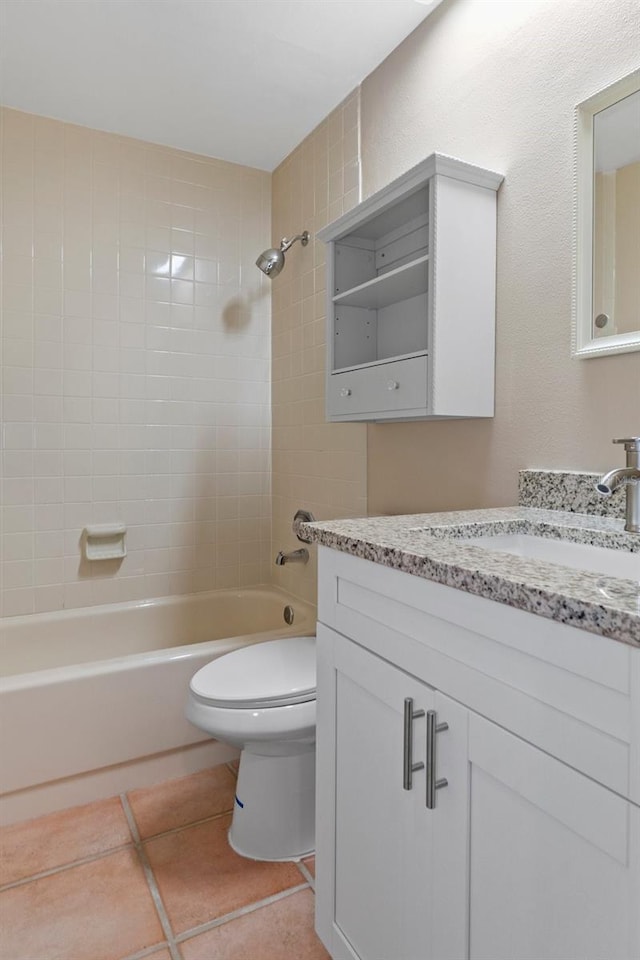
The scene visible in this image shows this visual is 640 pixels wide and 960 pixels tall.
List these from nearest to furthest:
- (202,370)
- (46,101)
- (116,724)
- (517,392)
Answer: (517,392) < (116,724) < (46,101) < (202,370)

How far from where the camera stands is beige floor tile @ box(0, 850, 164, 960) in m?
1.25

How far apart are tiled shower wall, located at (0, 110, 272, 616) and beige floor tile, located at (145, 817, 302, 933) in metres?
1.11

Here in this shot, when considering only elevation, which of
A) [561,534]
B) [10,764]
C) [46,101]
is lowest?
[10,764]

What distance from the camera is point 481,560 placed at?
2.62ft

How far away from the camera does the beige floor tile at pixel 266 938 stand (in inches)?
48.5

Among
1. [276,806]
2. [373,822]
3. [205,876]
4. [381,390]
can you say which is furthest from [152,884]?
[381,390]

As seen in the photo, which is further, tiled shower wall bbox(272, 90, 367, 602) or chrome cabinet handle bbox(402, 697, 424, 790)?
tiled shower wall bbox(272, 90, 367, 602)

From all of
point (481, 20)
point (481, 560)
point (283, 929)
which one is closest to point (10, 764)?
point (283, 929)

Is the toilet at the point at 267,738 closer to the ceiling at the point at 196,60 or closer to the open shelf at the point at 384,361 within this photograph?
the open shelf at the point at 384,361

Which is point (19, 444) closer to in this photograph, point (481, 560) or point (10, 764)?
point (10, 764)

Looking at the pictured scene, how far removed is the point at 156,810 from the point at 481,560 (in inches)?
58.1

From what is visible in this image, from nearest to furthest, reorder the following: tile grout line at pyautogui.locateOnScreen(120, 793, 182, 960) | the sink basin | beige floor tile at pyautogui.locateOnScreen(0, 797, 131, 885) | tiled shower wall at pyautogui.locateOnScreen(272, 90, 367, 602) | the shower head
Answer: the sink basin
tile grout line at pyautogui.locateOnScreen(120, 793, 182, 960)
beige floor tile at pyautogui.locateOnScreen(0, 797, 131, 885)
tiled shower wall at pyautogui.locateOnScreen(272, 90, 367, 602)
the shower head

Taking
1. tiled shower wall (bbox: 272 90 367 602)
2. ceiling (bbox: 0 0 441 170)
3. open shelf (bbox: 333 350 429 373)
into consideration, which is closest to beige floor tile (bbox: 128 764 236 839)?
tiled shower wall (bbox: 272 90 367 602)

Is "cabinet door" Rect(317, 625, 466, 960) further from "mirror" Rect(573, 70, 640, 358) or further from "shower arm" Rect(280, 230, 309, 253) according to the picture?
"shower arm" Rect(280, 230, 309, 253)
